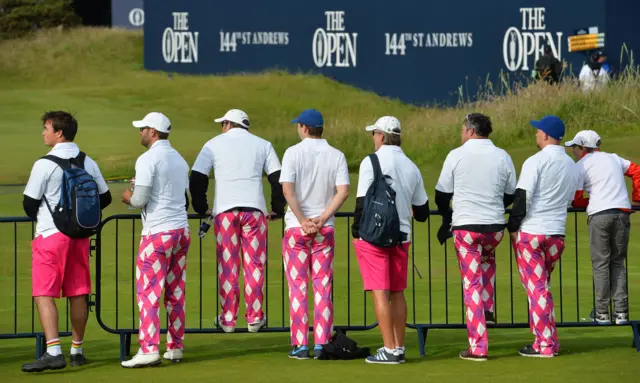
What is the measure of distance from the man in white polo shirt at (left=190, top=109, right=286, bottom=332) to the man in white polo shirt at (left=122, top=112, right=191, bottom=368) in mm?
454

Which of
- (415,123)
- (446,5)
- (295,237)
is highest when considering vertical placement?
(446,5)

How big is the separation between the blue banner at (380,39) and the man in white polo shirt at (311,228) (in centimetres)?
2524

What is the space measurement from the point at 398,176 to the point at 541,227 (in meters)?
1.14

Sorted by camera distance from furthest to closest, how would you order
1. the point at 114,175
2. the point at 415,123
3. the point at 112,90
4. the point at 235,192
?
the point at 112,90 < the point at 415,123 < the point at 114,175 < the point at 235,192

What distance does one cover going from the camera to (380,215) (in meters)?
9.22

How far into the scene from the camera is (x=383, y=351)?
9461 millimetres

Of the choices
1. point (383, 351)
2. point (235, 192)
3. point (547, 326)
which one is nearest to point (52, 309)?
point (235, 192)

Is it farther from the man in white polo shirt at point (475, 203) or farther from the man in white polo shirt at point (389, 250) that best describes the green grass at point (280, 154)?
the man in white polo shirt at point (475, 203)

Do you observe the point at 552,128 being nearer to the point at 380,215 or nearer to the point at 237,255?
the point at 380,215

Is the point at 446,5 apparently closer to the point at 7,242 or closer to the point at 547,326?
the point at 7,242

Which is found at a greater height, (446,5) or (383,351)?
(446,5)

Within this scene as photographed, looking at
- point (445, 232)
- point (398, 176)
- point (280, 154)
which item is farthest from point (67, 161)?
point (280, 154)

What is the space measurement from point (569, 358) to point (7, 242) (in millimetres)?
9746

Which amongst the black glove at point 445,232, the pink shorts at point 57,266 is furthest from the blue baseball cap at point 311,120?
the pink shorts at point 57,266
